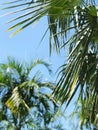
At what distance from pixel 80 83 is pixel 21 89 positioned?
6.86 m

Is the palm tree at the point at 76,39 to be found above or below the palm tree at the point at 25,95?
above

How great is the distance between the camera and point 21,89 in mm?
11242

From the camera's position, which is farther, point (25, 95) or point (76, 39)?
point (25, 95)

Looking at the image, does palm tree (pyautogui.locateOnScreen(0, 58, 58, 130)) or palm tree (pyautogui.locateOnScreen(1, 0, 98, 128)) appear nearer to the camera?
palm tree (pyautogui.locateOnScreen(1, 0, 98, 128))

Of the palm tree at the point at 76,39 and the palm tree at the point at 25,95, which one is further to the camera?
the palm tree at the point at 25,95

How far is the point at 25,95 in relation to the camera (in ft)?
37.1

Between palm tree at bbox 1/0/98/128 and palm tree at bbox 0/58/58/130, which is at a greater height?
palm tree at bbox 1/0/98/128

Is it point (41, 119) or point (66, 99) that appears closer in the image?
point (66, 99)

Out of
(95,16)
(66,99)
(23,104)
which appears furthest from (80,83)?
(23,104)

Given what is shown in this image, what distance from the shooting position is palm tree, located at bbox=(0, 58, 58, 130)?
11203 millimetres

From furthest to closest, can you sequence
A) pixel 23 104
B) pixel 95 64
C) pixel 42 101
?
pixel 42 101, pixel 23 104, pixel 95 64

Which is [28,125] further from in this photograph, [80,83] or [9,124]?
[80,83]

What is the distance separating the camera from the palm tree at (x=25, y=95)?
11.2 m

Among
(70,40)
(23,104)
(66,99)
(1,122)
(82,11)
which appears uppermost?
(82,11)
